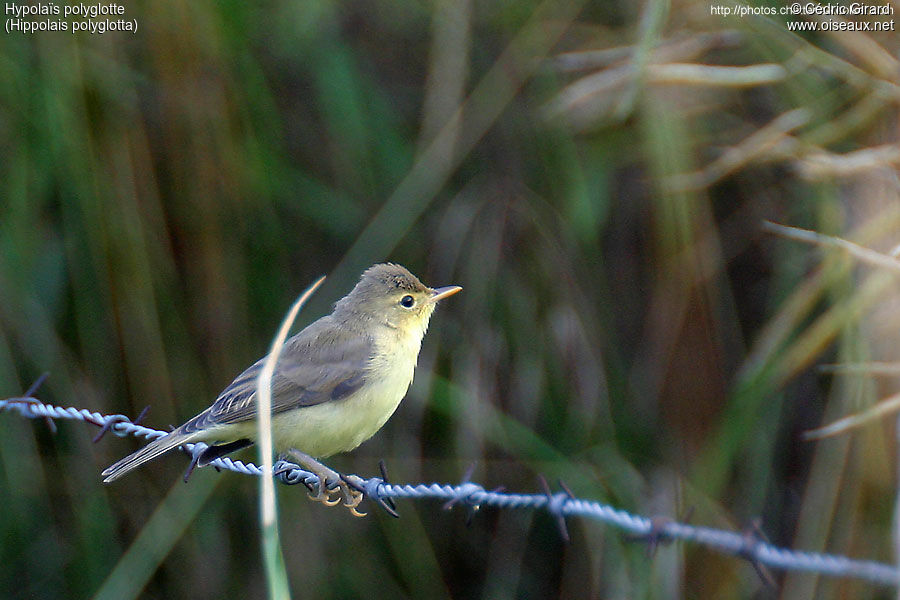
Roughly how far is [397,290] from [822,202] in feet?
6.03

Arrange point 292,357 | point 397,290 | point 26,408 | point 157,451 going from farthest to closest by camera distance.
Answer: point 397,290
point 292,357
point 26,408
point 157,451

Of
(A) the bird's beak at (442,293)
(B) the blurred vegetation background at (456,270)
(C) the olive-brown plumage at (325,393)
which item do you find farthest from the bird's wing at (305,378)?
(B) the blurred vegetation background at (456,270)

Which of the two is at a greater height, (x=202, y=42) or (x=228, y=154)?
(x=202, y=42)

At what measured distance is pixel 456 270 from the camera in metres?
4.71

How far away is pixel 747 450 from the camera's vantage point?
4441mm

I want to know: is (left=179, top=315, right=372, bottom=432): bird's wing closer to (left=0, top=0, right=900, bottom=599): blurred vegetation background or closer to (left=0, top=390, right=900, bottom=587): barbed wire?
(left=0, top=390, right=900, bottom=587): barbed wire

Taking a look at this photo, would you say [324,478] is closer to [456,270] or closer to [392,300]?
[392,300]

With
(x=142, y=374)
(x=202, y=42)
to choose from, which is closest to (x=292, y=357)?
(x=142, y=374)

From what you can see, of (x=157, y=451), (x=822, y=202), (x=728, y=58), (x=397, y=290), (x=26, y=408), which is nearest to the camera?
(x=157, y=451)

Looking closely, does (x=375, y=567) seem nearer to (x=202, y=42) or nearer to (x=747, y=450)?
(x=747, y=450)

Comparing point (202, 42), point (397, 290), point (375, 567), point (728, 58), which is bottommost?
point (375, 567)

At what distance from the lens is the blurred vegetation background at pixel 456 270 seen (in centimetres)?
415

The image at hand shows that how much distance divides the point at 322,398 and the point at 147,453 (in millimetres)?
614

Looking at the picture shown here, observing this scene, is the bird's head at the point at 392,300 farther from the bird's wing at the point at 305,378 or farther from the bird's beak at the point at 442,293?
the bird's wing at the point at 305,378
